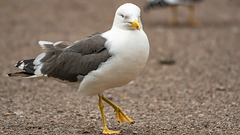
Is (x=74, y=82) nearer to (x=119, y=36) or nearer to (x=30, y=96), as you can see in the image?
(x=119, y=36)

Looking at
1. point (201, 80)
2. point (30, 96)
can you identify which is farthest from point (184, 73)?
point (30, 96)

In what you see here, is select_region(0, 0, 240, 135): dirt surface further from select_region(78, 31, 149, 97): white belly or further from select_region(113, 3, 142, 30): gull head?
select_region(113, 3, 142, 30): gull head

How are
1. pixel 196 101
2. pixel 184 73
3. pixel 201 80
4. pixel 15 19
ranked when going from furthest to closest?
pixel 15 19, pixel 184 73, pixel 201 80, pixel 196 101

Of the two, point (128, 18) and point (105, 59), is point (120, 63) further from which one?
point (128, 18)

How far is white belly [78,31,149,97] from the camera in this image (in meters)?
4.00

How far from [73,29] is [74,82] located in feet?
22.9

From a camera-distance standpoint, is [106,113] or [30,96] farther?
[30,96]

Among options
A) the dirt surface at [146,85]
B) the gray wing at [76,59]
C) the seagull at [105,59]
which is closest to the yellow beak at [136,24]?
the seagull at [105,59]

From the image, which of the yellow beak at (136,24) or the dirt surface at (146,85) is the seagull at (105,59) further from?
the dirt surface at (146,85)

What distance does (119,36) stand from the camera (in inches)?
161

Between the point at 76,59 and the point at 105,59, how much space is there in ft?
1.55

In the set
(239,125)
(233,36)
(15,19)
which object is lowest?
(239,125)

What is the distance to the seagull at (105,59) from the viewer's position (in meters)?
4.03

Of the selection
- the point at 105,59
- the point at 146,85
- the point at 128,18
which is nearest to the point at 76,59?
the point at 105,59
